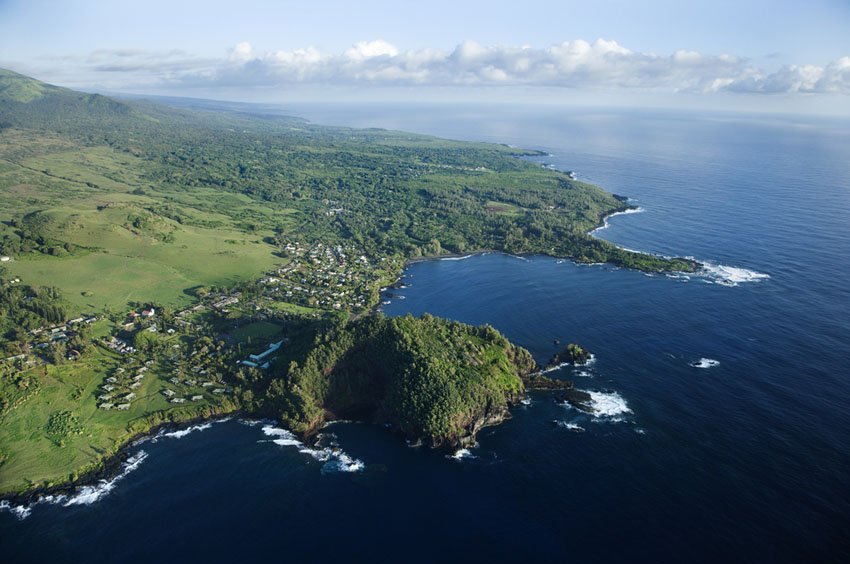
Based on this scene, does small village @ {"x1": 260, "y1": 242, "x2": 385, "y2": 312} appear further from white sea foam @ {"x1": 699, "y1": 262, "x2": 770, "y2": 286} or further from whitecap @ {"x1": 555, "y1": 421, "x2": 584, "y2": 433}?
white sea foam @ {"x1": 699, "y1": 262, "x2": 770, "y2": 286}

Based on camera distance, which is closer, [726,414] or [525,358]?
[726,414]

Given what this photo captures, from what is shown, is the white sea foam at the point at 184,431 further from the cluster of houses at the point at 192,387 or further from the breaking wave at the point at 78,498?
the breaking wave at the point at 78,498

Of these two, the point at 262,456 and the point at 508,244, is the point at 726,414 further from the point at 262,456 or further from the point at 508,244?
the point at 508,244

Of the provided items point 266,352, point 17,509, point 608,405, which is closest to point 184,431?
point 17,509

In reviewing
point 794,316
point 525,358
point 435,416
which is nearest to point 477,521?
point 435,416

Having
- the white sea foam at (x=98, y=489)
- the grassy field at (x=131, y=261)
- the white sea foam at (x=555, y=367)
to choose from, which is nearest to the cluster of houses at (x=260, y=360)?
the white sea foam at (x=98, y=489)

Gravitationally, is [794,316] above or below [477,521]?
above
